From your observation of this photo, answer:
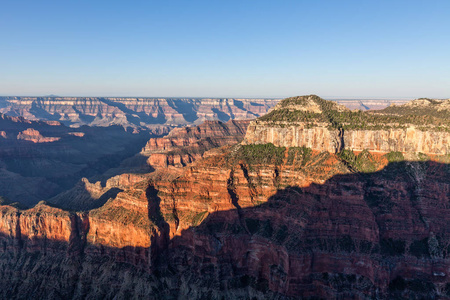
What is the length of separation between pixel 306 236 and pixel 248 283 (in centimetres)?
1645

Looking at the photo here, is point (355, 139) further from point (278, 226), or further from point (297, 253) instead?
point (297, 253)

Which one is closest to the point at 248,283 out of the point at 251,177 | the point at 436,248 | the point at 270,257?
the point at 270,257

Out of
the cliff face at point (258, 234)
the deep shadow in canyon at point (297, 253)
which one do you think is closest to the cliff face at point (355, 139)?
the cliff face at point (258, 234)

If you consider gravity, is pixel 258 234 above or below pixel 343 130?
below

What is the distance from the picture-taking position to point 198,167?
265 ft

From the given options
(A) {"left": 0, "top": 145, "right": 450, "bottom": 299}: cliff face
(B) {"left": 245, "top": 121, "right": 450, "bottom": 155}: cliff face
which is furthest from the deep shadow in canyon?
(B) {"left": 245, "top": 121, "right": 450, "bottom": 155}: cliff face

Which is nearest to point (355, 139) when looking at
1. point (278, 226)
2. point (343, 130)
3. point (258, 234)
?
point (343, 130)

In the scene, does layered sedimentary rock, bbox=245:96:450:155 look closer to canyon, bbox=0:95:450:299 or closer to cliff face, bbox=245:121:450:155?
cliff face, bbox=245:121:450:155

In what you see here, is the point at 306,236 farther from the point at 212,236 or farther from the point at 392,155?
the point at 392,155

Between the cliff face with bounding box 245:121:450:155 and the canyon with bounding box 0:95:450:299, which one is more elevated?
the cliff face with bounding box 245:121:450:155

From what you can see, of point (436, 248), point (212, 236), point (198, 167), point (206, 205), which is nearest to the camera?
point (436, 248)

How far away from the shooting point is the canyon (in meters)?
60.7

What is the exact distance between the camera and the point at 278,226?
6788cm

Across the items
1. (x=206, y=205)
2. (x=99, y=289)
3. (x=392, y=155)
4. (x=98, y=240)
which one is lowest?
(x=99, y=289)
